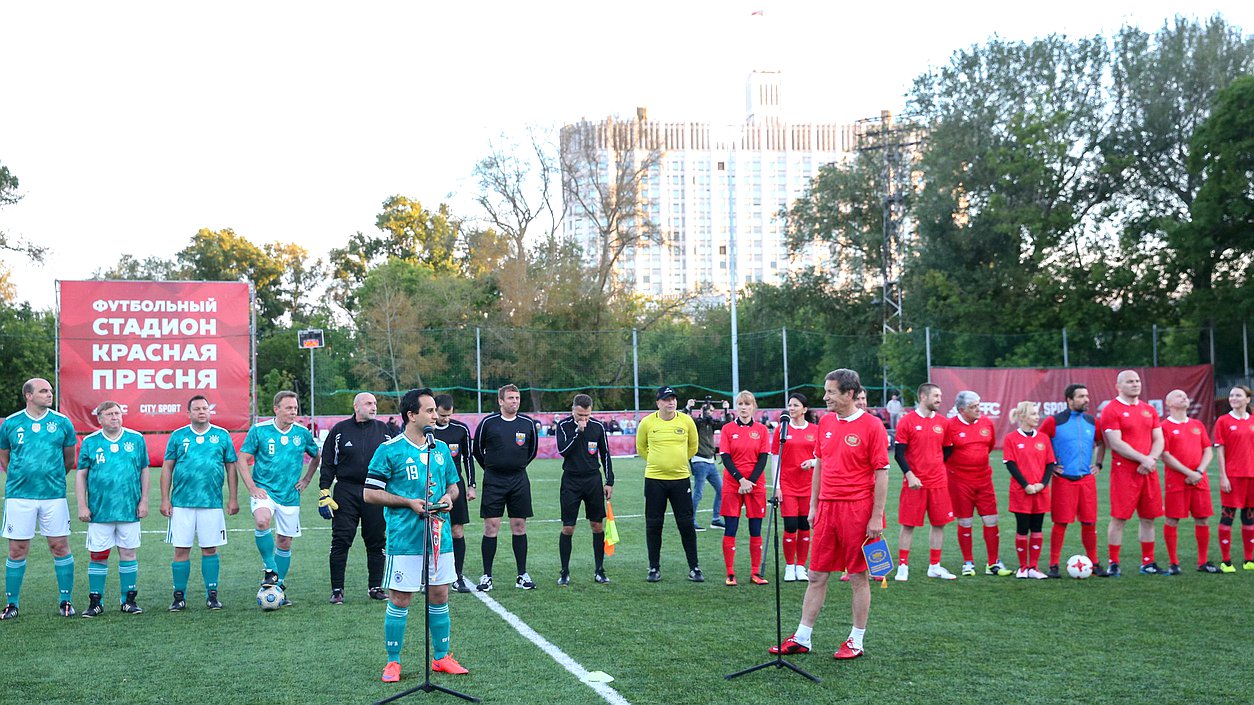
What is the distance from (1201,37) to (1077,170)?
5251 millimetres

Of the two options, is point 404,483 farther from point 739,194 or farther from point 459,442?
point 739,194

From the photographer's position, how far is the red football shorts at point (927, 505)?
33.6 ft

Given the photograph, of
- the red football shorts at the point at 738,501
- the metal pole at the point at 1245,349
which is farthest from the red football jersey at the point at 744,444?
the metal pole at the point at 1245,349

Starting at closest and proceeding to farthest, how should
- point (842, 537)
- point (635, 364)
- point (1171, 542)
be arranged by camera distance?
point (842, 537) → point (1171, 542) → point (635, 364)

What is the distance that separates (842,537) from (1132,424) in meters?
4.87

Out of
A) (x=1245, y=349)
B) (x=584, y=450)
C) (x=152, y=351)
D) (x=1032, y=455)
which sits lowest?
(x=1032, y=455)

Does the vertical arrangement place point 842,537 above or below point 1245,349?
below

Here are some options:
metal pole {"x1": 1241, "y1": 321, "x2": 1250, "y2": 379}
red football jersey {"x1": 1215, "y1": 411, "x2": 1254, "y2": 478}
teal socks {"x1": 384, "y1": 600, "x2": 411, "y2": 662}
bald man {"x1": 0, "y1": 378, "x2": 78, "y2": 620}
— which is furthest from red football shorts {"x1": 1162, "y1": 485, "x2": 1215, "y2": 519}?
metal pole {"x1": 1241, "y1": 321, "x2": 1250, "y2": 379}

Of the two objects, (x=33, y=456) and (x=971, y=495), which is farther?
(x=971, y=495)

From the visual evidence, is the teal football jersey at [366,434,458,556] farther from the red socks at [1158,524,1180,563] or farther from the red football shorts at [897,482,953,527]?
the red socks at [1158,524,1180,563]

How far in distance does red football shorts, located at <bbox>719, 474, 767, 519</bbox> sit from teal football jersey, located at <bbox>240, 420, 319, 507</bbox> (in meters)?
3.97

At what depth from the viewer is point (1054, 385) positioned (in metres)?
28.4

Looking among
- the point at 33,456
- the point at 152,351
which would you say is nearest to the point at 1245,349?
the point at 152,351

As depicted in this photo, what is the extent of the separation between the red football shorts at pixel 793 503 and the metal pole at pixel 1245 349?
24330 millimetres
